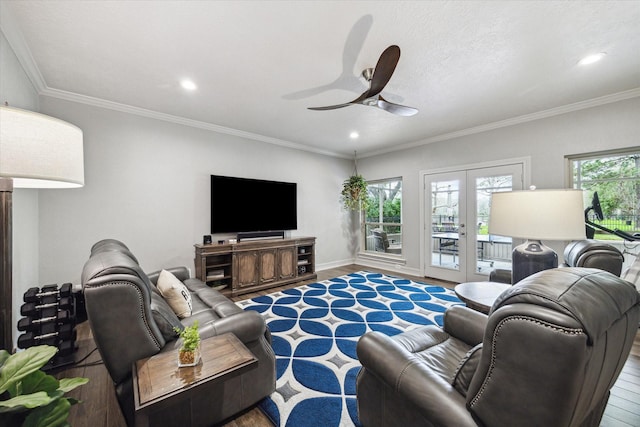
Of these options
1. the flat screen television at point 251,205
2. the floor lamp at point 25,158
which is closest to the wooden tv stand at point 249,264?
the flat screen television at point 251,205

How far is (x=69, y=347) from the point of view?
2.13 m

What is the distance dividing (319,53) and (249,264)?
121 inches

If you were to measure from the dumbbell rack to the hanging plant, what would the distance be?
15.2 ft

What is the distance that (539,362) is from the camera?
2.24 ft

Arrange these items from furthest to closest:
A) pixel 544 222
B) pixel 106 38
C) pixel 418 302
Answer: pixel 418 302 → pixel 106 38 → pixel 544 222

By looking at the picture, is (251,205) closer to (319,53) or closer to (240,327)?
(319,53)

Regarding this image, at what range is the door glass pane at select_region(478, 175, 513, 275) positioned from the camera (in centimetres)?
397

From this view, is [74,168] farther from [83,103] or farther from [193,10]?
[83,103]

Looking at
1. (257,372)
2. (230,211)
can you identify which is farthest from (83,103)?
(257,372)

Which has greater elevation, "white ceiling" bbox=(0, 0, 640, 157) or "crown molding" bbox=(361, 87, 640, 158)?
"white ceiling" bbox=(0, 0, 640, 157)

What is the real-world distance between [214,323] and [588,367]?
5.39 feet

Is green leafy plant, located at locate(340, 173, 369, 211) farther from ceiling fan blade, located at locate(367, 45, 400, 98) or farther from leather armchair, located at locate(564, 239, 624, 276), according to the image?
leather armchair, located at locate(564, 239, 624, 276)

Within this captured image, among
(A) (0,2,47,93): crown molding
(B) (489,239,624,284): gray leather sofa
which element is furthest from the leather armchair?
(A) (0,2,47,93): crown molding

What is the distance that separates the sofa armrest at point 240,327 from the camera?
1501 millimetres
